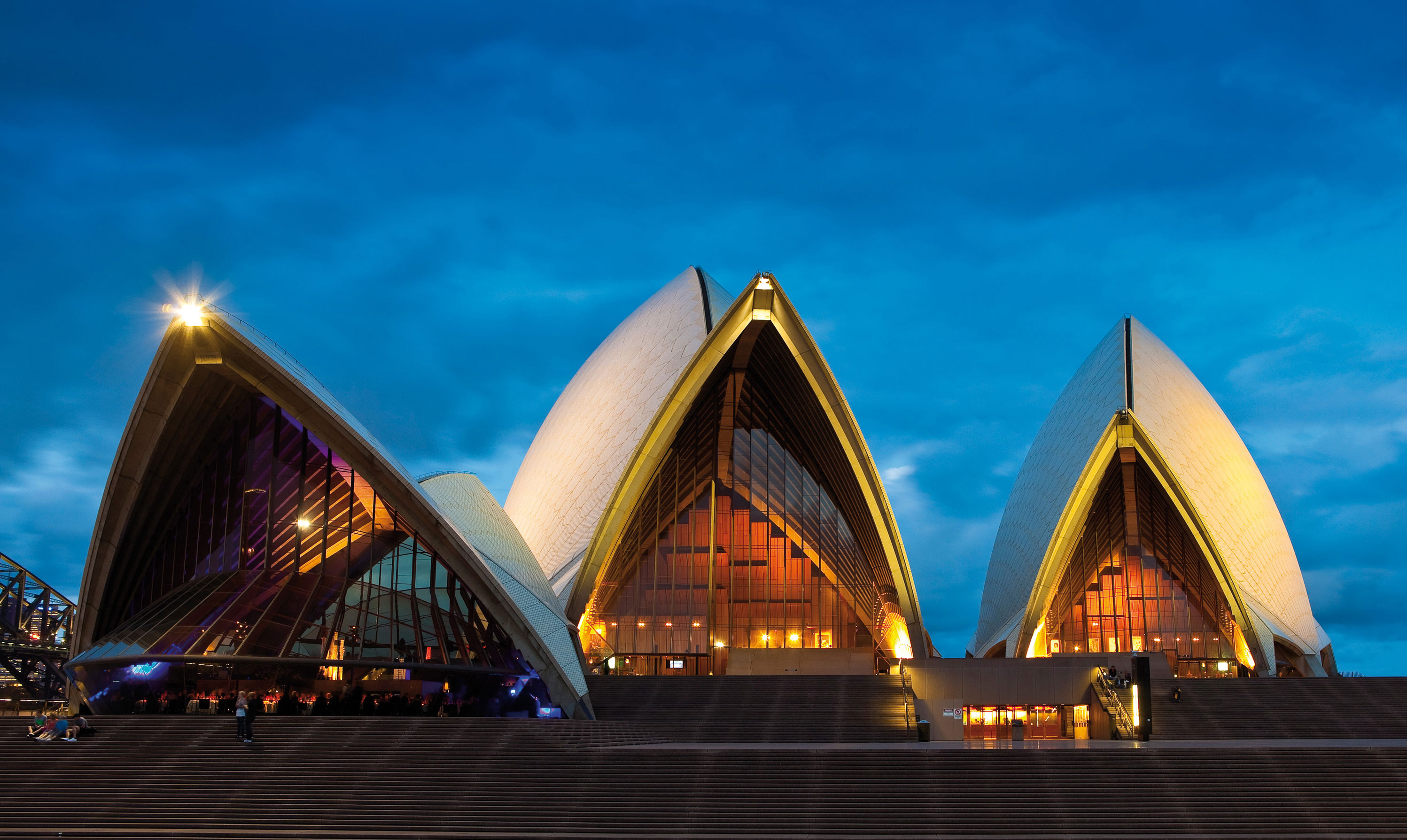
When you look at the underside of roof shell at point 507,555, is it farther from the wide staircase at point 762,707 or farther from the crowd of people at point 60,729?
the crowd of people at point 60,729

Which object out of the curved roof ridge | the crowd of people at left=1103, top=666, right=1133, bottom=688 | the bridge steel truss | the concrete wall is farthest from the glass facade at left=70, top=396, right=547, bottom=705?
the bridge steel truss

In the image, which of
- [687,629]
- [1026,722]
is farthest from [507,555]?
[1026,722]

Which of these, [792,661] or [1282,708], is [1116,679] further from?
[792,661]

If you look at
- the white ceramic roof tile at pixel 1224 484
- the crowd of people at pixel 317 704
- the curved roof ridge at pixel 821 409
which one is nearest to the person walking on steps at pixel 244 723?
the crowd of people at pixel 317 704

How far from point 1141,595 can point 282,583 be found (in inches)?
1148

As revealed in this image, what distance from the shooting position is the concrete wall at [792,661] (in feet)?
111

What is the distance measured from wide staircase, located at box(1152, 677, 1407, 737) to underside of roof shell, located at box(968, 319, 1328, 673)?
9.55 metres

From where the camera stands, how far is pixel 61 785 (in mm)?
17438

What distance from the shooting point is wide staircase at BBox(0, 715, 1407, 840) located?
15773 mm

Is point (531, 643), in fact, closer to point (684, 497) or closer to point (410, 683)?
point (410, 683)

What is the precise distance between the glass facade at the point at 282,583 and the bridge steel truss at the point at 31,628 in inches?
1005

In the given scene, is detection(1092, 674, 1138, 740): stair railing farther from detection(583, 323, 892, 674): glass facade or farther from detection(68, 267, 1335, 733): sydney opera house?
detection(583, 323, 892, 674): glass facade

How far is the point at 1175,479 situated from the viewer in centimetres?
3350

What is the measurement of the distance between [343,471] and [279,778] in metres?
9.20
